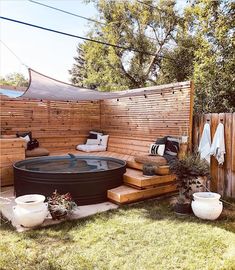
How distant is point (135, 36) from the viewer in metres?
15.1

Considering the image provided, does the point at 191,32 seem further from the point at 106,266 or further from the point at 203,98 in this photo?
the point at 106,266

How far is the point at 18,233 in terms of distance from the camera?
3.43 meters

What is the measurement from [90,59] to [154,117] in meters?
11.0

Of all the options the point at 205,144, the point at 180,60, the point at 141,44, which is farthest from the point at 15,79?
the point at 205,144

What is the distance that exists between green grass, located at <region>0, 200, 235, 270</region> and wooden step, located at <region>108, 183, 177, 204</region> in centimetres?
51

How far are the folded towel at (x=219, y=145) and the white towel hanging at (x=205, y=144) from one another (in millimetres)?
157

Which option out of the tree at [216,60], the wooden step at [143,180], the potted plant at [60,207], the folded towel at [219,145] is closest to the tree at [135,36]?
the tree at [216,60]

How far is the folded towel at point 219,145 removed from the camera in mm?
5141

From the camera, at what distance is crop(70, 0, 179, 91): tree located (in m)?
15.1

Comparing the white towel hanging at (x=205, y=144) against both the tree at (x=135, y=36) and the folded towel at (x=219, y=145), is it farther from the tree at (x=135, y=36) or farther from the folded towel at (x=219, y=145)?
the tree at (x=135, y=36)

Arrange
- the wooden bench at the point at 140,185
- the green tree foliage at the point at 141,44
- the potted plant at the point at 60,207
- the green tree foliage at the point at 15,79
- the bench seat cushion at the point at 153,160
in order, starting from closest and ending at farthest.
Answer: the potted plant at the point at 60,207 < the wooden bench at the point at 140,185 < the bench seat cushion at the point at 153,160 < the green tree foliage at the point at 141,44 < the green tree foliage at the point at 15,79

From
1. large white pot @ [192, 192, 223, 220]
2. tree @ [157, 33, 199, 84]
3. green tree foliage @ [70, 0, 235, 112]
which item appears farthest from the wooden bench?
tree @ [157, 33, 199, 84]

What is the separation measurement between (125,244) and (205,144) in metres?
3.05

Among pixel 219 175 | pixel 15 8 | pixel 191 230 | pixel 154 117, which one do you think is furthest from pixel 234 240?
pixel 15 8
